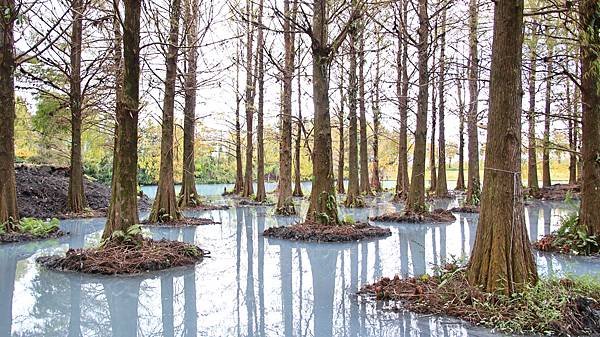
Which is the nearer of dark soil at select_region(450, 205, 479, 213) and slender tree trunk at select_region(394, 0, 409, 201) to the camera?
dark soil at select_region(450, 205, 479, 213)

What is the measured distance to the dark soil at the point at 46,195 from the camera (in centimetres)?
1206

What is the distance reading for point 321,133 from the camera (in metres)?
9.11

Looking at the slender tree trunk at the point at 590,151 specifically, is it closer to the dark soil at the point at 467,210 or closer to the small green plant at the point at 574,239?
the small green plant at the point at 574,239

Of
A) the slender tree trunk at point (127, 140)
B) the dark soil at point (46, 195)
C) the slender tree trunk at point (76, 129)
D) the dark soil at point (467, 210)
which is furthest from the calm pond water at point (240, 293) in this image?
the dark soil at point (467, 210)

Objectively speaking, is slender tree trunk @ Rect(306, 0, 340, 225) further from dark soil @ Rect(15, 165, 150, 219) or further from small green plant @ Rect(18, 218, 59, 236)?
dark soil @ Rect(15, 165, 150, 219)

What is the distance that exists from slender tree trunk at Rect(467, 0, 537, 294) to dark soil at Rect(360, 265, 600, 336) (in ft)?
0.64

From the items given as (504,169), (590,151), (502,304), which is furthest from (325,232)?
(502,304)

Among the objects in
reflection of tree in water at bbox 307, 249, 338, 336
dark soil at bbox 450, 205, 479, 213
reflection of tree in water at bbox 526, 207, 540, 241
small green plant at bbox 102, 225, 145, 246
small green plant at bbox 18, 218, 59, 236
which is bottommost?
reflection of tree in water at bbox 307, 249, 338, 336

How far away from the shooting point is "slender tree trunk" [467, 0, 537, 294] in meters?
4.12

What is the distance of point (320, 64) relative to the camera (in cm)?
898

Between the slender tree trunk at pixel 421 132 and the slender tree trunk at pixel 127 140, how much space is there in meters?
6.45

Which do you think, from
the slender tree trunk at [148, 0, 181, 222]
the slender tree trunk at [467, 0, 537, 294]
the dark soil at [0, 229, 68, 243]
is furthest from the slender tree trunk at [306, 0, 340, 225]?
the slender tree trunk at [467, 0, 537, 294]

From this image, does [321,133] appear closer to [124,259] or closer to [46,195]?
[124,259]

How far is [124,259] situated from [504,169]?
4276 millimetres
